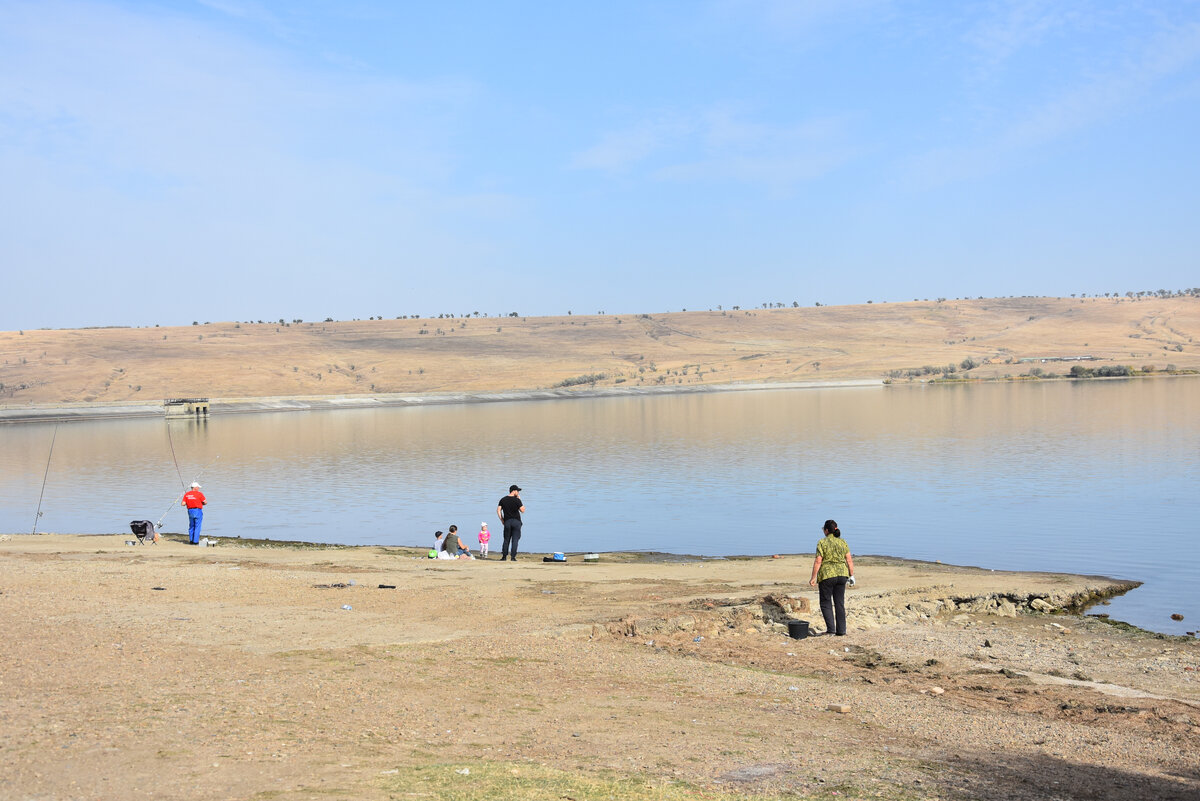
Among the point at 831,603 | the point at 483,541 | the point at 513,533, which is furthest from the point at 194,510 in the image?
the point at 831,603

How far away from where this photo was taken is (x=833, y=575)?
13.8 m

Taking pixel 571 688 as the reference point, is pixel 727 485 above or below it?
below

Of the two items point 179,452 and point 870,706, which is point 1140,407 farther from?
point 870,706

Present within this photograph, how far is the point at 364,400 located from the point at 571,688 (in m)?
109

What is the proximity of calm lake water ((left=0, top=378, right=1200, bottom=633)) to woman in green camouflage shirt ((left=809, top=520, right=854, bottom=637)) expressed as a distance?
4796 millimetres

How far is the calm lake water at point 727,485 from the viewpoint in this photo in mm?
23625

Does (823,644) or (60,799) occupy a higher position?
(60,799)

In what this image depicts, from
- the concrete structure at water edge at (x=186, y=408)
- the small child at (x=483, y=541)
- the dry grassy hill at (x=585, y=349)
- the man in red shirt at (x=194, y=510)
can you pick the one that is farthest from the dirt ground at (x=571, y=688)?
the dry grassy hill at (x=585, y=349)

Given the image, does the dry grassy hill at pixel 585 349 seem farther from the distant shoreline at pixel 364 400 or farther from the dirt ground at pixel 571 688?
the dirt ground at pixel 571 688

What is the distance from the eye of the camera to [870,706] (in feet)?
33.0

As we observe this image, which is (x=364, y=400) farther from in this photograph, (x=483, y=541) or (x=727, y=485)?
(x=483, y=541)

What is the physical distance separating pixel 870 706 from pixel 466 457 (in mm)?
36333

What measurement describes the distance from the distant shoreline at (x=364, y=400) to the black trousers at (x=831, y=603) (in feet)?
310

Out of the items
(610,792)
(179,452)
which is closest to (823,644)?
(610,792)
